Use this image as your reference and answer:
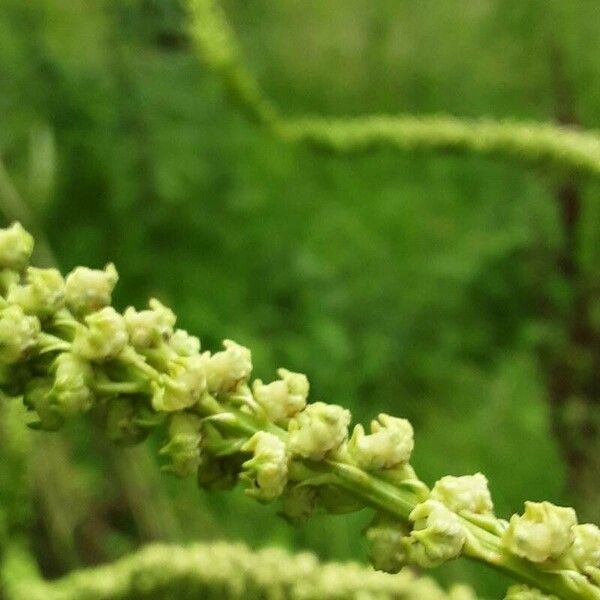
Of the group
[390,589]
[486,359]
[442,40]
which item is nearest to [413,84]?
[442,40]

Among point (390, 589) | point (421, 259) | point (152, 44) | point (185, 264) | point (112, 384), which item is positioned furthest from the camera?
point (421, 259)

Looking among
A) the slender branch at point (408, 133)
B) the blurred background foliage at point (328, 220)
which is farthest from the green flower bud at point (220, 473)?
the blurred background foliage at point (328, 220)

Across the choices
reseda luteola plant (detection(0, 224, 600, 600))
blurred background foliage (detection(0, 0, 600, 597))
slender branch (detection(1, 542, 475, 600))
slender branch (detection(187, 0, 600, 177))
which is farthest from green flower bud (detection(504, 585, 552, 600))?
blurred background foliage (detection(0, 0, 600, 597))

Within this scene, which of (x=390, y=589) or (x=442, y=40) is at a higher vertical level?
(x=442, y=40)

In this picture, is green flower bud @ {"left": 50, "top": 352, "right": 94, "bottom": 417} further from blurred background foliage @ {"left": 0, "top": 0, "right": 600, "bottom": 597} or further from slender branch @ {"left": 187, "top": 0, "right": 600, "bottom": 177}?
blurred background foliage @ {"left": 0, "top": 0, "right": 600, "bottom": 597}

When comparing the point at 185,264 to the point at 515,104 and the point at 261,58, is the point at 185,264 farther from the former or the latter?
the point at 515,104

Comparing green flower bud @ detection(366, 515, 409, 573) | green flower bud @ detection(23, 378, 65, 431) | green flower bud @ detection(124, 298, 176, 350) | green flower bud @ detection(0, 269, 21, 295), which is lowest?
green flower bud @ detection(366, 515, 409, 573)

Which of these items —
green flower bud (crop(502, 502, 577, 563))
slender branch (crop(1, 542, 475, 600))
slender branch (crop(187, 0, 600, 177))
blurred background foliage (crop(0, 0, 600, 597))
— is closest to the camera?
green flower bud (crop(502, 502, 577, 563))
